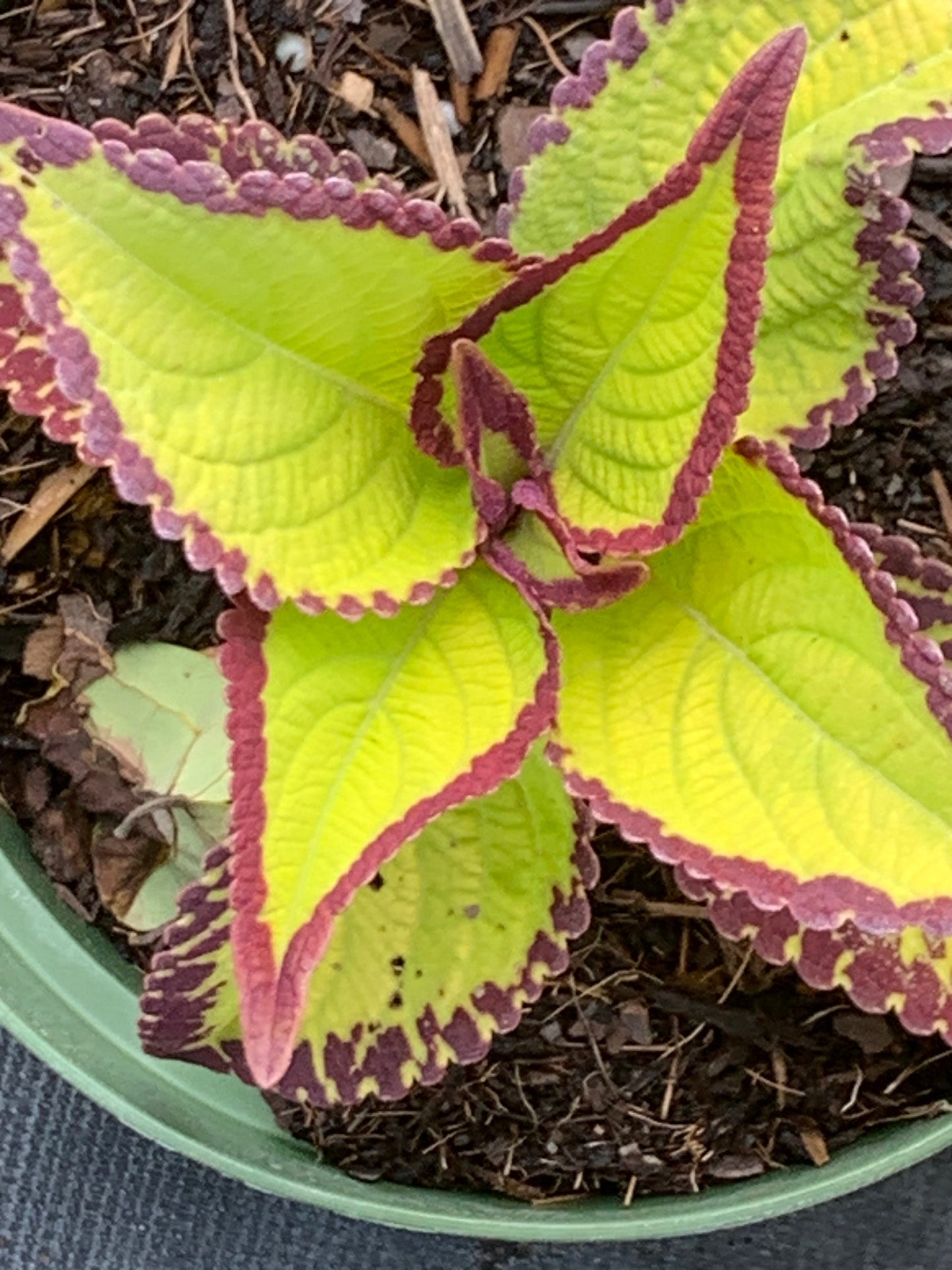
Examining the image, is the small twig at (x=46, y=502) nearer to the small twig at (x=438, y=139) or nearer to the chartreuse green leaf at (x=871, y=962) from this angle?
the small twig at (x=438, y=139)

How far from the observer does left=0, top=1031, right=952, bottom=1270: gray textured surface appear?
1232 mm

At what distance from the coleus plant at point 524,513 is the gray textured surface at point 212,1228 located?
0.60 metres

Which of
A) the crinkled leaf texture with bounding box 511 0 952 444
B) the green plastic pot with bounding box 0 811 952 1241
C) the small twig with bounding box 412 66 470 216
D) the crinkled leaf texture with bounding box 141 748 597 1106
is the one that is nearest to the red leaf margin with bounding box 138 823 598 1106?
the crinkled leaf texture with bounding box 141 748 597 1106

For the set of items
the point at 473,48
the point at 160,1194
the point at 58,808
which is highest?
the point at 473,48

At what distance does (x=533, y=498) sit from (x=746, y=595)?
10 centimetres

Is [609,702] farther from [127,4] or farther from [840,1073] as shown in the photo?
[127,4]

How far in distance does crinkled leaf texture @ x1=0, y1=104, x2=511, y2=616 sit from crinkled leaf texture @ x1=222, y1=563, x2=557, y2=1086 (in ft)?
0.10

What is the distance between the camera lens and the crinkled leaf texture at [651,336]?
460 millimetres

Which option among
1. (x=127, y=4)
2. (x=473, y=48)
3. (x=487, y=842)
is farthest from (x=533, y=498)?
(x=127, y=4)

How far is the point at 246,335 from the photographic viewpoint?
1.78ft

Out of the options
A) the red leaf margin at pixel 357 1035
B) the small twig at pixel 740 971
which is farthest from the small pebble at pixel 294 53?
the small twig at pixel 740 971

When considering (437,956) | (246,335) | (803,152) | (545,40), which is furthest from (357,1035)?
(545,40)

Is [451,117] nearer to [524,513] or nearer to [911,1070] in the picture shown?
[524,513]

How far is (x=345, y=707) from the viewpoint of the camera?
577mm
